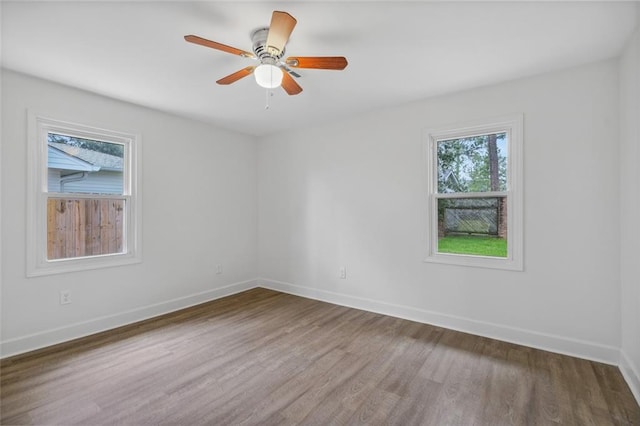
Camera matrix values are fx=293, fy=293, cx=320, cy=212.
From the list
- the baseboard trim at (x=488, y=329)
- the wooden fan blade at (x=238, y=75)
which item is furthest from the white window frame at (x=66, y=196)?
the baseboard trim at (x=488, y=329)

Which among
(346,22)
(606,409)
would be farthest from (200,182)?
(606,409)

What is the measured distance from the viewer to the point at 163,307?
3537mm

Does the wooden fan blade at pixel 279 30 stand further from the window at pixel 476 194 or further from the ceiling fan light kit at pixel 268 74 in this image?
the window at pixel 476 194

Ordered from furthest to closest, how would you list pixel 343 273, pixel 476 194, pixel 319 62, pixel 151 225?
pixel 343 273 → pixel 151 225 → pixel 476 194 → pixel 319 62

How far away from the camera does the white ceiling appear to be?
70.1 inches

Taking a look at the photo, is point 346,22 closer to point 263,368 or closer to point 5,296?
point 263,368

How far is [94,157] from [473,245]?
4.08m

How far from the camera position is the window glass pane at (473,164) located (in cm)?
290

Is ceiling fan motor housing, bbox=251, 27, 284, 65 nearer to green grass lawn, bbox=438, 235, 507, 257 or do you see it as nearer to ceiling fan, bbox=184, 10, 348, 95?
ceiling fan, bbox=184, 10, 348, 95

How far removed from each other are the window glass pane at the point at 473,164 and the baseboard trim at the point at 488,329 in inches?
52.9

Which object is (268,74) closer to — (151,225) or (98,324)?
(151,225)

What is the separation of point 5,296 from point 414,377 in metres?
3.42

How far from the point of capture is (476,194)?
2988mm

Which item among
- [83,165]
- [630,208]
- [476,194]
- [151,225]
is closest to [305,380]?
[476,194]
